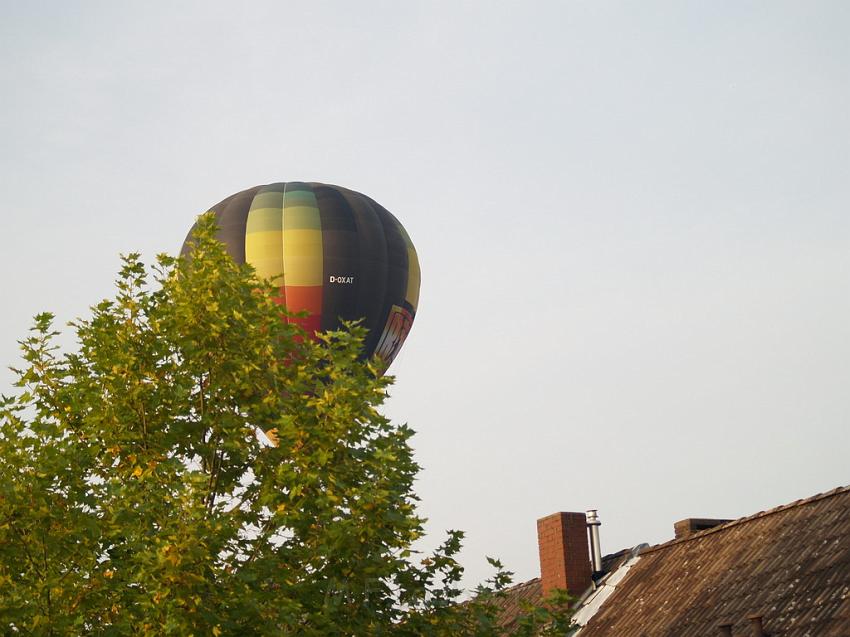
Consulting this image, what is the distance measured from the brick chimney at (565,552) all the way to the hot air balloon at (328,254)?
8.19 m

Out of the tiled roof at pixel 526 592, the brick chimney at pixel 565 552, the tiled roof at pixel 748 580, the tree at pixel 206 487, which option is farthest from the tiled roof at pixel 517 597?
the tree at pixel 206 487

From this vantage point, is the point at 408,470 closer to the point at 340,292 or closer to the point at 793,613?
the point at 793,613

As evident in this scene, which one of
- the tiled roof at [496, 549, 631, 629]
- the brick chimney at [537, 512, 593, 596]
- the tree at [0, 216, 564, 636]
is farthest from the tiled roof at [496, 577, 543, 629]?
the tree at [0, 216, 564, 636]

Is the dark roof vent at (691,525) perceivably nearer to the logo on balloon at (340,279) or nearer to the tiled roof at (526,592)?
the tiled roof at (526,592)

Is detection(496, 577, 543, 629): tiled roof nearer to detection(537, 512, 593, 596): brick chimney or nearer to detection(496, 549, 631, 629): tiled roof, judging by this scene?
detection(496, 549, 631, 629): tiled roof

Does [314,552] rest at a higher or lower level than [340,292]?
lower

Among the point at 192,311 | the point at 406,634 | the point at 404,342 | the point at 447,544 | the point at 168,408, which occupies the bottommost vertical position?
the point at 406,634

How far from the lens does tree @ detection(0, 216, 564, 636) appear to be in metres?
13.1

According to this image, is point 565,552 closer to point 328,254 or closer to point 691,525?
point 691,525

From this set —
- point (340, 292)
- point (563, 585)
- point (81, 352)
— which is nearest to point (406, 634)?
point (81, 352)

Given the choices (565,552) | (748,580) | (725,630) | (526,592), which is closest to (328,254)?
(526,592)

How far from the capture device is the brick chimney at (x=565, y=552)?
88.0 ft

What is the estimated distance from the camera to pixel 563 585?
88.1 ft

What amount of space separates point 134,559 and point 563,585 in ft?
50.5
